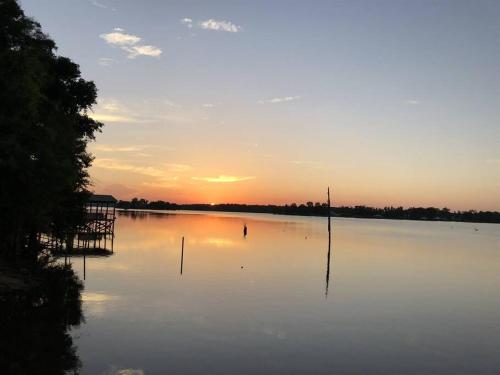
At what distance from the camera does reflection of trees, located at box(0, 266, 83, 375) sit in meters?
17.5

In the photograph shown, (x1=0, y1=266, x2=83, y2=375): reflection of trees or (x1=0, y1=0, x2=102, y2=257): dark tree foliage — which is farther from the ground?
(x1=0, y1=0, x2=102, y2=257): dark tree foliage

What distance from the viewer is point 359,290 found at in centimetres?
4216

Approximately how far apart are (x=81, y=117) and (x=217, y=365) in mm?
31578

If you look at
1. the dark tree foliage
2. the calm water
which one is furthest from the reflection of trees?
the dark tree foliage

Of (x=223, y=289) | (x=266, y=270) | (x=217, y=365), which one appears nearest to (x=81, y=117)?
(x=223, y=289)

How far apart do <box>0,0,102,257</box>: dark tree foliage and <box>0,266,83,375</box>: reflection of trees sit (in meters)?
5.81

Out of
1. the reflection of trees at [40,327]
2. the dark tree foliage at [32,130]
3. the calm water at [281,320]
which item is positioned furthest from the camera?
the dark tree foliage at [32,130]

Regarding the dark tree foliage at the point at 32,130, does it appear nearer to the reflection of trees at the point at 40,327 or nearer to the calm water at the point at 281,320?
the reflection of trees at the point at 40,327

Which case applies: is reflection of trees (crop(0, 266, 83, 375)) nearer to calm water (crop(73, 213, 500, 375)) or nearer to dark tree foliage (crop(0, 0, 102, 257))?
calm water (crop(73, 213, 500, 375))

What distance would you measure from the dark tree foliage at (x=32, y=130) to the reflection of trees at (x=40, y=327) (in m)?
5.81

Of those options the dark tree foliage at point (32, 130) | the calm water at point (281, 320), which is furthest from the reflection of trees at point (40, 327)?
the dark tree foliage at point (32, 130)

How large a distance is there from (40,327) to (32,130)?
14.3m

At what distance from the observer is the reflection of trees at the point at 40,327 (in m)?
17.5

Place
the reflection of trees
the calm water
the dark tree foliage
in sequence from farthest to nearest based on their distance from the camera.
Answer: the dark tree foliage → the calm water → the reflection of trees
